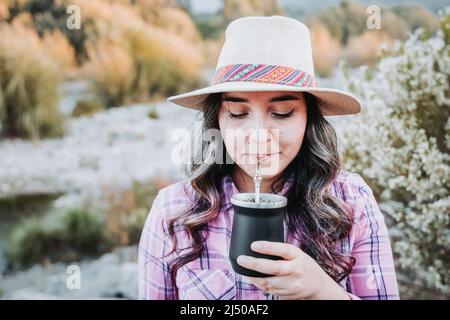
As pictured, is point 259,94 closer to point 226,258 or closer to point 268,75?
point 268,75

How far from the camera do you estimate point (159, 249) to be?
45.7 inches

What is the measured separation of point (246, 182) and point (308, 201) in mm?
187

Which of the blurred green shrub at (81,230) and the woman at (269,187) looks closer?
the woman at (269,187)

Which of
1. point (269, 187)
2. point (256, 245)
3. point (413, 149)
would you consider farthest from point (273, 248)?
point (413, 149)

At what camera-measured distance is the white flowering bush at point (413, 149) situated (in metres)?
1.95

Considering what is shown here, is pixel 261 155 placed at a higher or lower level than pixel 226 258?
higher

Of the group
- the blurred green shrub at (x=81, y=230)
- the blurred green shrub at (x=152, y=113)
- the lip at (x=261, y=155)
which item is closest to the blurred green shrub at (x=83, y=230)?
the blurred green shrub at (x=81, y=230)

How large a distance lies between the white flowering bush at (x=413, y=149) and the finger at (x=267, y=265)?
1300 millimetres

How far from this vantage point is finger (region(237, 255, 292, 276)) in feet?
2.74

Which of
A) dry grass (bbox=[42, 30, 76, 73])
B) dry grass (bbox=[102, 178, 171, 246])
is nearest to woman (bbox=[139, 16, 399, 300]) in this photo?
dry grass (bbox=[102, 178, 171, 246])

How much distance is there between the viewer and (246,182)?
3.96 feet

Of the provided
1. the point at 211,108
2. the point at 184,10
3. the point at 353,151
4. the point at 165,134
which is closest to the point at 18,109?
the point at 165,134

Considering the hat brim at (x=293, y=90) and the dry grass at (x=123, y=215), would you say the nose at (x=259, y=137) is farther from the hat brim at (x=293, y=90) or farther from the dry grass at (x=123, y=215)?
the dry grass at (x=123, y=215)

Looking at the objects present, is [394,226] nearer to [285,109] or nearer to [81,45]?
[285,109]
